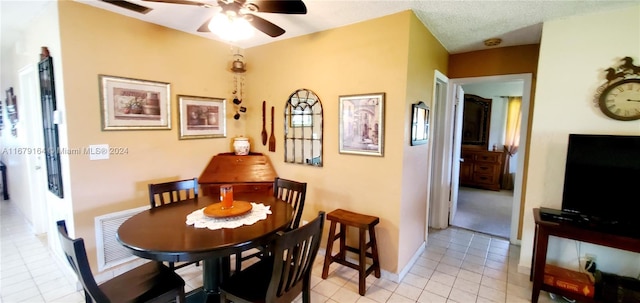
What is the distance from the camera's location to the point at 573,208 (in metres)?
2.21

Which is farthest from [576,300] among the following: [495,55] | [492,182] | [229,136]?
[492,182]

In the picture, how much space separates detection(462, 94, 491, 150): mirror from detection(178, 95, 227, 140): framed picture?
5.27 metres

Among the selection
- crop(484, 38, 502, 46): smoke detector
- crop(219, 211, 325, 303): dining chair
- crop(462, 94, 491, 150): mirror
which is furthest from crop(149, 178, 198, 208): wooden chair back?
crop(462, 94, 491, 150): mirror

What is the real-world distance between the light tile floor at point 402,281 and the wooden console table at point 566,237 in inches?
8.5

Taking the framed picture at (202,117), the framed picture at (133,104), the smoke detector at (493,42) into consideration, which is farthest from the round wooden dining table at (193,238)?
the smoke detector at (493,42)

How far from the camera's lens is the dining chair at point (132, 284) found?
51.3 inches

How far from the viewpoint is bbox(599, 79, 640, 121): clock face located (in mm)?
2105

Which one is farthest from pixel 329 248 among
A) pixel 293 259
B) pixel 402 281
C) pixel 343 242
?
pixel 293 259

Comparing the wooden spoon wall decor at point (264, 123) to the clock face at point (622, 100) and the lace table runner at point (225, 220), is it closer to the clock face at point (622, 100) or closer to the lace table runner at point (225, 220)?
the lace table runner at point (225, 220)

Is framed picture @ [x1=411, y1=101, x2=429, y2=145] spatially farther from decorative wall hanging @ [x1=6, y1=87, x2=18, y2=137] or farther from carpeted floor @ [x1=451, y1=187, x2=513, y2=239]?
decorative wall hanging @ [x1=6, y1=87, x2=18, y2=137]

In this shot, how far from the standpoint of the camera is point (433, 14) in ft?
7.68

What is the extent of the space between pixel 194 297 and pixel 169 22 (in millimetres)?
2562

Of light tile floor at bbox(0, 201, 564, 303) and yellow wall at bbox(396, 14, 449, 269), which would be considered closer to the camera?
light tile floor at bbox(0, 201, 564, 303)

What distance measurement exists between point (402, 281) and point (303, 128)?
1.84 meters
